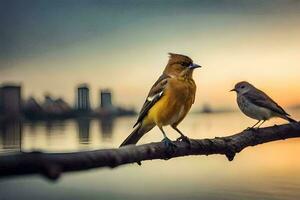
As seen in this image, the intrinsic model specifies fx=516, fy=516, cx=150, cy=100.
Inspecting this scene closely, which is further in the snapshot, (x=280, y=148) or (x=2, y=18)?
(x=280, y=148)

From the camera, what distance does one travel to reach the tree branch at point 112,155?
3.42 feet

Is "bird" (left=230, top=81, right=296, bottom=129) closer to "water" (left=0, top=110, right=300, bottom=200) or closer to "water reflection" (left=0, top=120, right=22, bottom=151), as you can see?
"water" (left=0, top=110, right=300, bottom=200)

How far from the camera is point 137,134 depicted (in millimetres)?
1752

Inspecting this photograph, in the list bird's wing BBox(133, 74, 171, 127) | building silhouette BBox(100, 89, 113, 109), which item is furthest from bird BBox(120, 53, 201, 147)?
building silhouette BBox(100, 89, 113, 109)

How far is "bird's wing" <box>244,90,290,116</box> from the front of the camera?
198 centimetres

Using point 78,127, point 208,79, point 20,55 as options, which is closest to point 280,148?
point 208,79

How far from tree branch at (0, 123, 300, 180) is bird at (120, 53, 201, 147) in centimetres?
10

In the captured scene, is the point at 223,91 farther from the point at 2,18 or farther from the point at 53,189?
the point at 2,18

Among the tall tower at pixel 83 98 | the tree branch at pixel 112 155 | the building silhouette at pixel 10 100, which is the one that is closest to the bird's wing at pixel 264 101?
the tree branch at pixel 112 155

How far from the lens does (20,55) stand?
182cm

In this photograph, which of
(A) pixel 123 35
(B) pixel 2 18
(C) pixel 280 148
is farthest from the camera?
(C) pixel 280 148

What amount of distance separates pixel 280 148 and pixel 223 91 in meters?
0.34

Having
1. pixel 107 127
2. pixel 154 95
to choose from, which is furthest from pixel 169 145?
pixel 107 127

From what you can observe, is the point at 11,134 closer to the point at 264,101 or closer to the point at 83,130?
the point at 83,130
